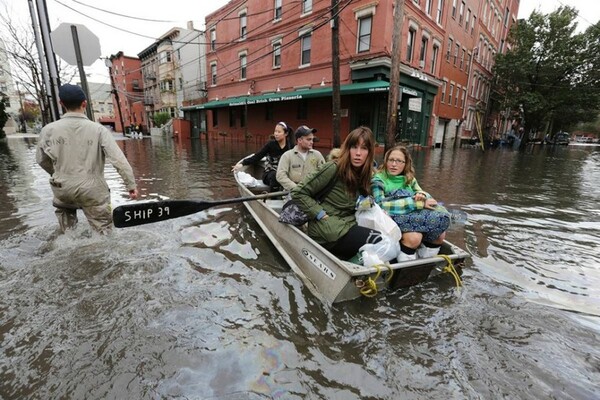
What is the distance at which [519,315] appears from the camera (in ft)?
10.3

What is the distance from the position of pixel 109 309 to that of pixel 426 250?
337 centimetres

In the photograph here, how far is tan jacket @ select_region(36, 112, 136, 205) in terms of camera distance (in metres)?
3.65

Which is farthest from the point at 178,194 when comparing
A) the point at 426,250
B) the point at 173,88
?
the point at 173,88

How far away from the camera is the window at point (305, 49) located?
69.6 ft

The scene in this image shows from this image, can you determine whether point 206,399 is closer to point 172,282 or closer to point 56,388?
point 56,388

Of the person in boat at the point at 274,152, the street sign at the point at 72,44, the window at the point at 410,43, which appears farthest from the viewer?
the window at the point at 410,43

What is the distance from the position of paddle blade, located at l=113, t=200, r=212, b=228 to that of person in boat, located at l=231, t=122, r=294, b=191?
2573mm

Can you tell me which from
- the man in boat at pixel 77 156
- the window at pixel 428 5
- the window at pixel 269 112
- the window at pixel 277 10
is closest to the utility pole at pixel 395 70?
the man in boat at pixel 77 156

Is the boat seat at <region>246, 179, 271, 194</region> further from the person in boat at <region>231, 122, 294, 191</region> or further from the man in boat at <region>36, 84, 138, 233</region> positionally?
the man in boat at <region>36, 84, 138, 233</region>

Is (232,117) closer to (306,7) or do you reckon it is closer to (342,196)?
(306,7)

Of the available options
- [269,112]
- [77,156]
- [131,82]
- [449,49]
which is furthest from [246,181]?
[131,82]

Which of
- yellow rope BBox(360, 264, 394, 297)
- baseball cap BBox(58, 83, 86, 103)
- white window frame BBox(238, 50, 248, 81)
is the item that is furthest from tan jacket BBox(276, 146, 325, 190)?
white window frame BBox(238, 50, 248, 81)

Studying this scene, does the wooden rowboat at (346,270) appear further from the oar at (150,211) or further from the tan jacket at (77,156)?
the tan jacket at (77,156)

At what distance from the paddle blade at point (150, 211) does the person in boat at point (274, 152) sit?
2.57 m
